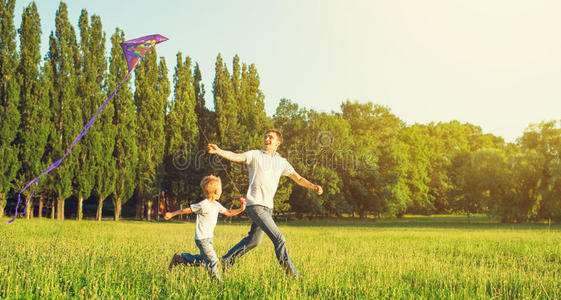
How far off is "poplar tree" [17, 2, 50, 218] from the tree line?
0.08 metres

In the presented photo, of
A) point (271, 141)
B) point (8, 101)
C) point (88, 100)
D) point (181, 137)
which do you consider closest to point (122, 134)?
point (88, 100)

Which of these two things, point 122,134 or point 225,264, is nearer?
point 225,264

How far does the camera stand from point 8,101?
30375 mm

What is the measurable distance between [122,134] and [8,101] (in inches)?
371

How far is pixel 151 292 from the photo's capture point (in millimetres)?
4910

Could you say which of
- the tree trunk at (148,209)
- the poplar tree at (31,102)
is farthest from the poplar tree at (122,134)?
the poplar tree at (31,102)

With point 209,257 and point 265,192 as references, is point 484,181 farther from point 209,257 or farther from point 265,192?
point 209,257

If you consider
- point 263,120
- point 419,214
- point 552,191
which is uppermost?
point 263,120

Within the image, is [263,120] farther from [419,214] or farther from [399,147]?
[419,214]

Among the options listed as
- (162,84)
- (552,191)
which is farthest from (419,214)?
(162,84)

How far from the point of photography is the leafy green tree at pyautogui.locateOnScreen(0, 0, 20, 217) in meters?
29.8

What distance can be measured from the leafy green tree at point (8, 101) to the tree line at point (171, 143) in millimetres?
81

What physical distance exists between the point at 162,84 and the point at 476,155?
34093mm

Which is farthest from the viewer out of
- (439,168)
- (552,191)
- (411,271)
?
(439,168)
